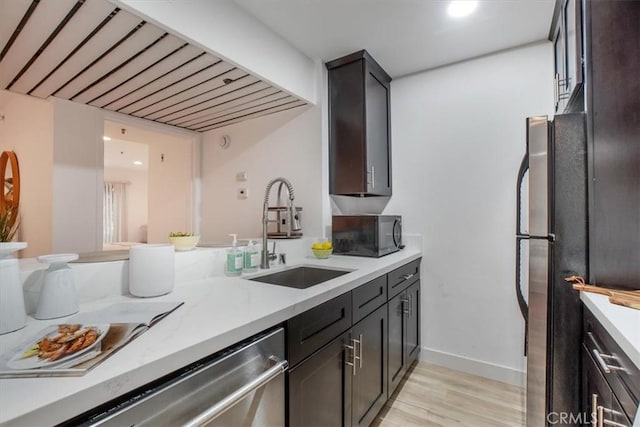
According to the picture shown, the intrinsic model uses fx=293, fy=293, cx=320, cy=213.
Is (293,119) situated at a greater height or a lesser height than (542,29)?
lesser

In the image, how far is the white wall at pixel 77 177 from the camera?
214 centimetres

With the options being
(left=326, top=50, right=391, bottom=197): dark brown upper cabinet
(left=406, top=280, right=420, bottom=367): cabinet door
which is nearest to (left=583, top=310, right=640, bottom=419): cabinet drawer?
(left=406, top=280, right=420, bottom=367): cabinet door

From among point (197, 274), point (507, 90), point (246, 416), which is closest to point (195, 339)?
point (246, 416)

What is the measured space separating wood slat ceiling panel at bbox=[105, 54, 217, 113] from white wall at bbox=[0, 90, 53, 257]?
49 centimetres

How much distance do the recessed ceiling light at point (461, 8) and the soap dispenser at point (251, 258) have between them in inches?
69.6

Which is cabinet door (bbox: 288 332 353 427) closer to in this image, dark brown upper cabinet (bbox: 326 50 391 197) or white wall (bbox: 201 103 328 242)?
white wall (bbox: 201 103 328 242)

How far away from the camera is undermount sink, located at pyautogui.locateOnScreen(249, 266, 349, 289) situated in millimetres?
1702

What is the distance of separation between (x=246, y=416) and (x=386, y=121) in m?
2.24

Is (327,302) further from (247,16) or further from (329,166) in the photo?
(247,16)

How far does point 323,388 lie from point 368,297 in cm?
49

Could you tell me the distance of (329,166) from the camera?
2299 millimetres

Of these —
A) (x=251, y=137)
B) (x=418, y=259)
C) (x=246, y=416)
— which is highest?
(x=251, y=137)

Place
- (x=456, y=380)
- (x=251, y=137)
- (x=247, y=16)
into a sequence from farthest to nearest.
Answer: (x=251, y=137)
(x=456, y=380)
(x=247, y=16)

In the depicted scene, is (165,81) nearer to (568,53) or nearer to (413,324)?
(568,53)
